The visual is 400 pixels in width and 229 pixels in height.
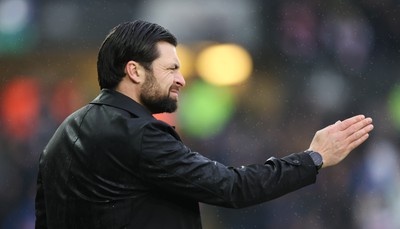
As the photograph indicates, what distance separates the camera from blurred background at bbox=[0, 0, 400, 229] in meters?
3.32

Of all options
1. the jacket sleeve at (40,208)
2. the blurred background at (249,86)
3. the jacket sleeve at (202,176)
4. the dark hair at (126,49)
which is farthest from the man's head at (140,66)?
the blurred background at (249,86)

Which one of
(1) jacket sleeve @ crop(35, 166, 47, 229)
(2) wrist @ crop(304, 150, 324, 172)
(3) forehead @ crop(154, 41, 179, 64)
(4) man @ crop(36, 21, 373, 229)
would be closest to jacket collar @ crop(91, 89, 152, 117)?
(4) man @ crop(36, 21, 373, 229)

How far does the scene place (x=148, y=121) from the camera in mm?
1510

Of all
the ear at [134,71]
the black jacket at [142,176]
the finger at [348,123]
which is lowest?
the black jacket at [142,176]

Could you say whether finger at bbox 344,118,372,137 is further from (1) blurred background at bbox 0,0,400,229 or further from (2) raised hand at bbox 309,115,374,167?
(1) blurred background at bbox 0,0,400,229

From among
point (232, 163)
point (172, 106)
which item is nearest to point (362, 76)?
point (232, 163)

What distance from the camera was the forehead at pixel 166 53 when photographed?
166cm

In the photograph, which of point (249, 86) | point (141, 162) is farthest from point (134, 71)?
point (249, 86)

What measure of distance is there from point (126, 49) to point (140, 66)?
0.06 m

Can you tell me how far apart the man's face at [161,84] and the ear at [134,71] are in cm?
2

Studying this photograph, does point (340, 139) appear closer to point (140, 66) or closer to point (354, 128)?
point (354, 128)

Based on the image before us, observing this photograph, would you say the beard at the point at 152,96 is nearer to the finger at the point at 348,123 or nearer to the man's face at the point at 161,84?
the man's face at the point at 161,84

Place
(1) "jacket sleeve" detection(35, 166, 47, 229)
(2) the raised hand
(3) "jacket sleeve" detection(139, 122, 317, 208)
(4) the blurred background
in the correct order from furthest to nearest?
(4) the blurred background, (1) "jacket sleeve" detection(35, 166, 47, 229), (2) the raised hand, (3) "jacket sleeve" detection(139, 122, 317, 208)

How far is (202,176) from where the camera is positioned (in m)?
1.49
